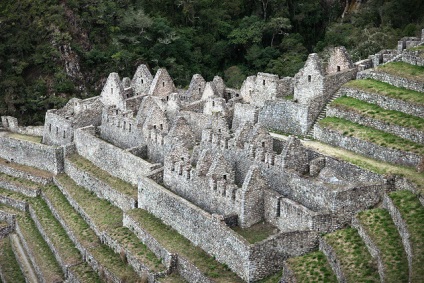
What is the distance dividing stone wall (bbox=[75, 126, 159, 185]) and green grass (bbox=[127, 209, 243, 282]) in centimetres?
280

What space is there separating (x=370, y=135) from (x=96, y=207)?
16.0 m

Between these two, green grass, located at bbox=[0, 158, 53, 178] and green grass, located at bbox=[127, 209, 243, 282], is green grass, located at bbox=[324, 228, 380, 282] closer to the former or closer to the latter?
green grass, located at bbox=[127, 209, 243, 282]

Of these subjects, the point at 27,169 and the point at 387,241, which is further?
the point at 27,169

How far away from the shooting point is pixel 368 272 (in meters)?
35.1

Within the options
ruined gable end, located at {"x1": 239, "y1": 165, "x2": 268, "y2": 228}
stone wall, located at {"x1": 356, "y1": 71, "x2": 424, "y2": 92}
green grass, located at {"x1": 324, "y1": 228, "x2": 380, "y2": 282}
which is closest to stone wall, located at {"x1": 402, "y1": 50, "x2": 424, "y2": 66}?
stone wall, located at {"x1": 356, "y1": 71, "x2": 424, "y2": 92}

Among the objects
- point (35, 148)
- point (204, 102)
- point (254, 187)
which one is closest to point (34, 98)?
point (35, 148)

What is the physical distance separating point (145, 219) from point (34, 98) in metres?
29.5

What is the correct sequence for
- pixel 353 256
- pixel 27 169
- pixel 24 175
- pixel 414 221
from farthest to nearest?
pixel 27 169 → pixel 24 175 → pixel 353 256 → pixel 414 221

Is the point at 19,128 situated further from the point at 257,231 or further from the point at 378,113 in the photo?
the point at 378,113

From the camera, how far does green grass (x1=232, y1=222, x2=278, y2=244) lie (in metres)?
39.6

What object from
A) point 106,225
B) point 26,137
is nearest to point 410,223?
point 106,225

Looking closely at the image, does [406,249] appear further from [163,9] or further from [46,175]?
[163,9]

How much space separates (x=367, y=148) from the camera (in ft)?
142

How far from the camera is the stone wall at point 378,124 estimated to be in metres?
42.4
